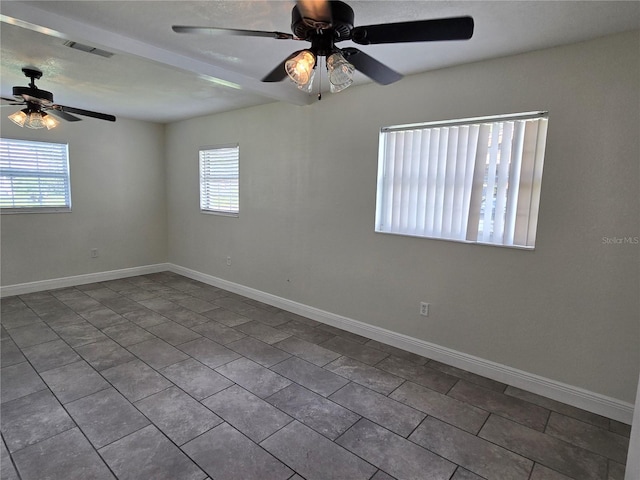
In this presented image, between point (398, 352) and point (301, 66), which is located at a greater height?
point (301, 66)

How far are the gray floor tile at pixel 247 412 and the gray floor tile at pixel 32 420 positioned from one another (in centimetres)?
87

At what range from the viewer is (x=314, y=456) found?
6.26 feet

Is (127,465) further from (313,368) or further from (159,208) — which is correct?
(159,208)

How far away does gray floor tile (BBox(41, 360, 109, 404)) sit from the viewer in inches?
95.3

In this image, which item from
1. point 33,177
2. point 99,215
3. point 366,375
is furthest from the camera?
point 99,215

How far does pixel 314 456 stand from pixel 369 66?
2.14 metres

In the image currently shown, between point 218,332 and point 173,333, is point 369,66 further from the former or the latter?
point 173,333

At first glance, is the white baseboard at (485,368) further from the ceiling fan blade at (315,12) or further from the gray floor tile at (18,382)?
the ceiling fan blade at (315,12)

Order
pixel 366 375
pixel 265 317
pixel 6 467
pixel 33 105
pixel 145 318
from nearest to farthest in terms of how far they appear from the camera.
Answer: pixel 6 467 < pixel 366 375 < pixel 33 105 < pixel 145 318 < pixel 265 317

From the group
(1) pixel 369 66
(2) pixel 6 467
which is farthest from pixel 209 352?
(1) pixel 369 66

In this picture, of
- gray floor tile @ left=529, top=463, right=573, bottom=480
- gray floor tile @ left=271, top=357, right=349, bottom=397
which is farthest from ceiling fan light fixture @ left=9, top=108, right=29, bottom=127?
gray floor tile @ left=529, top=463, right=573, bottom=480

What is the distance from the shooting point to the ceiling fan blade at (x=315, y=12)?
129 cm

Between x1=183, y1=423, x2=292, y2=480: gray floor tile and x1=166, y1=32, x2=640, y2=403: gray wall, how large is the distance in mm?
1770

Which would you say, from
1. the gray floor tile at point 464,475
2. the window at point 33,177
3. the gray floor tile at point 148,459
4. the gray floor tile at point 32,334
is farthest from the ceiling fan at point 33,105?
the gray floor tile at point 464,475
